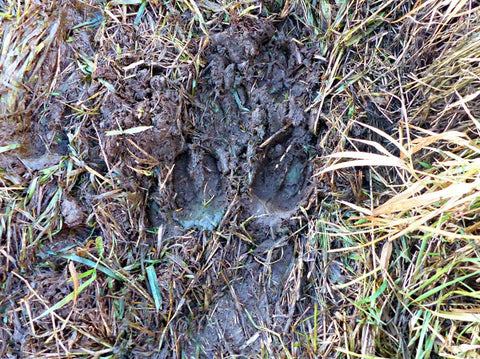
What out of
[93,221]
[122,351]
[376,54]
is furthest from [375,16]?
[122,351]

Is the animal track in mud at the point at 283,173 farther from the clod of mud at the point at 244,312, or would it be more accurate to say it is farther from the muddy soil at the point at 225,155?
the clod of mud at the point at 244,312

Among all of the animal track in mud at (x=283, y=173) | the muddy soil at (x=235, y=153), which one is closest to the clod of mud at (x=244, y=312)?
the muddy soil at (x=235, y=153)

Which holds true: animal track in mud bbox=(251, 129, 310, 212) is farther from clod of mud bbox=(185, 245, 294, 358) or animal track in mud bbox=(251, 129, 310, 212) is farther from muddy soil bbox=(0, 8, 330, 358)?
clod of mud bbox=(185, 245, 294, 358)

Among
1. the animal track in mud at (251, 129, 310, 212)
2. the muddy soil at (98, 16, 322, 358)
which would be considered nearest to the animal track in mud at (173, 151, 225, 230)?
the muddy soil at (98, 16, 322, 358)

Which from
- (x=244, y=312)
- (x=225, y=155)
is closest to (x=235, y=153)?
(x=225, y=155)

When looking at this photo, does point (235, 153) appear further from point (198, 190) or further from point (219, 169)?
point (198, 190)

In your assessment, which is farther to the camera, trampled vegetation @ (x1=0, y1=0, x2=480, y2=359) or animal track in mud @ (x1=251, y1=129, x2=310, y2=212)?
animal track in mud @ (x1=251, y1=129, x2=310, y2=212)

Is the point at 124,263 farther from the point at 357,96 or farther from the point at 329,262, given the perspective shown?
the point at 357,96
